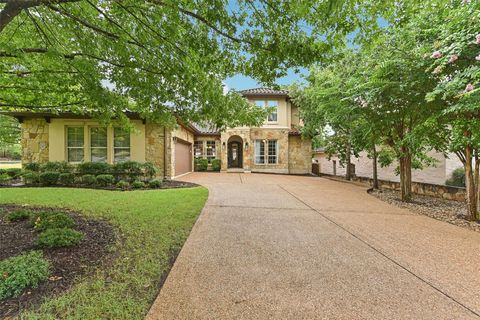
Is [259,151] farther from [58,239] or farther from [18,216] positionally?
[58,239]

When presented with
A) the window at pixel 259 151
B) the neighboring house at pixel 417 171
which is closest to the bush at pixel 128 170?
the window at pixel 259 151

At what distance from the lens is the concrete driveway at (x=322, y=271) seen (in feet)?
7.32

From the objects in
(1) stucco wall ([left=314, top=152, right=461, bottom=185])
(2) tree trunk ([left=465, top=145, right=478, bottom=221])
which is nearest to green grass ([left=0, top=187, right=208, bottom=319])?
(2) tree trunk ([left=465, top=145, right=478, bottom=221])

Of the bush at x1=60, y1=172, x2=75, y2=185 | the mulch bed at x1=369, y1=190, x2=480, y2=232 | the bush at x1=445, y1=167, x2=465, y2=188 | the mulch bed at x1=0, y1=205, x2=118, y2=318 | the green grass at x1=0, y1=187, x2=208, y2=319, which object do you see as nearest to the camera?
the green grass at x1=0, y1=187, x2=208, y2=319

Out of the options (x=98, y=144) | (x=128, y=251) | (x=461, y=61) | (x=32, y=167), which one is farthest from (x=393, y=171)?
(x=32, y=167)

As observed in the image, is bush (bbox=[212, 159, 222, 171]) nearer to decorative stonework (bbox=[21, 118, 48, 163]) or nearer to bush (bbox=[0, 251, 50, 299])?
decorative stonework (bbox=[21, 118, 48, 163])

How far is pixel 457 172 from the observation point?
31.2ft

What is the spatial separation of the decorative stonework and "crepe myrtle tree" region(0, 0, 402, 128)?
715cm

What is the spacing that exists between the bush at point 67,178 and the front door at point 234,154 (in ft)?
43.6

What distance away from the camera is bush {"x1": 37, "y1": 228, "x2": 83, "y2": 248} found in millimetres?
3375

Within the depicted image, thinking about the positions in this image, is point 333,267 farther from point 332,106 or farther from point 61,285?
point 332,106

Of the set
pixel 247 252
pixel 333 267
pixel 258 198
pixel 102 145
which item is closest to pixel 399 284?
pixel 333 267

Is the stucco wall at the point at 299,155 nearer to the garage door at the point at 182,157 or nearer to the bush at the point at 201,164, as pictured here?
the bush at the point at 201,164

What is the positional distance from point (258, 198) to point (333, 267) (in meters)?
4.78
